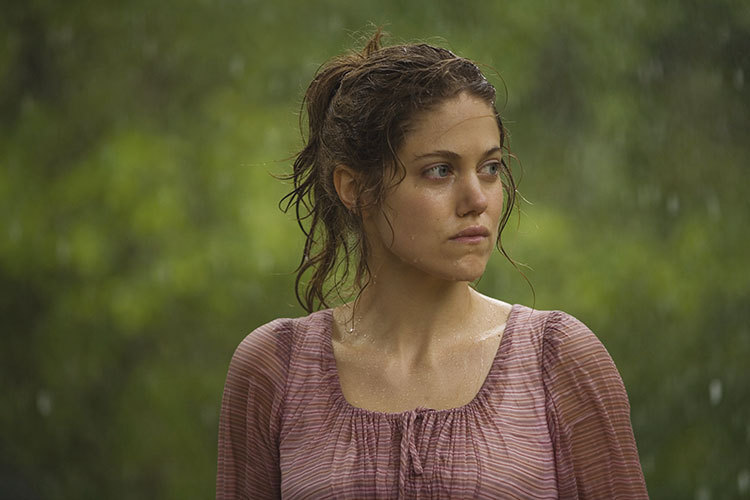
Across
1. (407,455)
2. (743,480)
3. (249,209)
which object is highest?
(249,209)

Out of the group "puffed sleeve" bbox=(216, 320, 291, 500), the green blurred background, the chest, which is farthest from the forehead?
the green blurred background

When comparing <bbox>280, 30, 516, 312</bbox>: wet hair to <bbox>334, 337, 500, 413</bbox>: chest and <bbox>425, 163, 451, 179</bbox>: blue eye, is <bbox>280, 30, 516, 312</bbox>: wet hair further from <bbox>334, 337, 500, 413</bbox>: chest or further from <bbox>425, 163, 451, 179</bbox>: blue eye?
<bbox>334, 337, 500, 413</bbox>: chest

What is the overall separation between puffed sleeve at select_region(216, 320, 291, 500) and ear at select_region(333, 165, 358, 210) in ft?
0.89

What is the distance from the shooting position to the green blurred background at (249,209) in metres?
6.00

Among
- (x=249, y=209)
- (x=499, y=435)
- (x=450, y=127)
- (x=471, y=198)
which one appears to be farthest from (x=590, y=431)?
(x=249, y=209)

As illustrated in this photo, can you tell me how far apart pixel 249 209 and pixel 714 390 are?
2590mm

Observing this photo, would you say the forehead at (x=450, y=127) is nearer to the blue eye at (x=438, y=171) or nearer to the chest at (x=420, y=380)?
the blue eye at (x=438, y=171)

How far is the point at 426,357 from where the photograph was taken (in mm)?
1936

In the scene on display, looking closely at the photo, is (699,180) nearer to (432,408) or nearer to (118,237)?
(118,237)

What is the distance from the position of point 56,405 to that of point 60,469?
14.2 inches

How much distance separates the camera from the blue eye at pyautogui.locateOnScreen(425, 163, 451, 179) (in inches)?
72.4

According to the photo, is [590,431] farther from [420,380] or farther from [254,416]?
[254,416]

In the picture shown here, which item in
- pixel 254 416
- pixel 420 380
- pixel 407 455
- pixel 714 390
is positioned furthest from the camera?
pixel 714 390

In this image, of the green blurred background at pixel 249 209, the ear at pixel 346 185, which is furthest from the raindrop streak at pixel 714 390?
the ear at pixel 346 185
